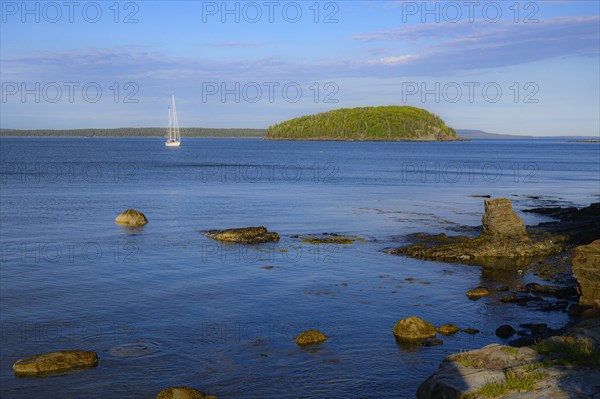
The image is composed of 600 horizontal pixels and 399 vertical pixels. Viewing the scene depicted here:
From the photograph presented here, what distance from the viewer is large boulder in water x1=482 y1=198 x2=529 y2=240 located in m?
34.1

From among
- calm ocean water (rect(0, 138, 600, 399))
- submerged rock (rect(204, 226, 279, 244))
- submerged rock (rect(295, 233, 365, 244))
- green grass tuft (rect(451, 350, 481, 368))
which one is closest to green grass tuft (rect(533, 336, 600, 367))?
green grass tuft (rect(451, 350, 481, 368))

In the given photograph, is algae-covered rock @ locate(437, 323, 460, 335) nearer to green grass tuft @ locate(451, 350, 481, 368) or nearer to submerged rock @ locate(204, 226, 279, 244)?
green grass tuft @ locate(451, 350, 481, 368)

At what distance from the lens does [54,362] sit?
1706 centimetres

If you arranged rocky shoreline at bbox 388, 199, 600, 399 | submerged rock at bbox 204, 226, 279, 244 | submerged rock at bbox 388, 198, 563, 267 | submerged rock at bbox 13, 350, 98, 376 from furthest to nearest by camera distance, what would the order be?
submerged rock at bbox 204, 226, 279, 244, submerged rock at bbox 388, 198, 563, 267, submerged rock at bbox 13, 350, 98, 376, rocky shoreline at bbox 388, 199, 600, 399

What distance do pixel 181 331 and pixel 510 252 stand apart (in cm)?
1985

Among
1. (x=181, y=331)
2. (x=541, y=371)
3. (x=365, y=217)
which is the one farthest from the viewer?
(x=365, y=217)

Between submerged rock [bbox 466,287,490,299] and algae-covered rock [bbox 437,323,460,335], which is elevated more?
submerged rock [bbox 466,287,490,299]

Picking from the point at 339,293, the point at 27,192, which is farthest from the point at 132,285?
the point at 27,192

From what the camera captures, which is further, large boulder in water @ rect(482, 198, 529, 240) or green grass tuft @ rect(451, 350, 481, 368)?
large boulder in water @ rect(482, 198, 529, 240)

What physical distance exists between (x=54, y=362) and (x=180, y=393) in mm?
4404

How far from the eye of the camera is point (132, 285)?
88.9 feet

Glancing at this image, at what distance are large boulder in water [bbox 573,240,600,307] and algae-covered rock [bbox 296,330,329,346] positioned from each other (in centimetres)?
971

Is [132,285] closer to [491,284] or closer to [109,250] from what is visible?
[109,250]

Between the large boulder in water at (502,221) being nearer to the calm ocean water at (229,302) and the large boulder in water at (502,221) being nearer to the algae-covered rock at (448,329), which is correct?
the calm ocean water at (229,302)
